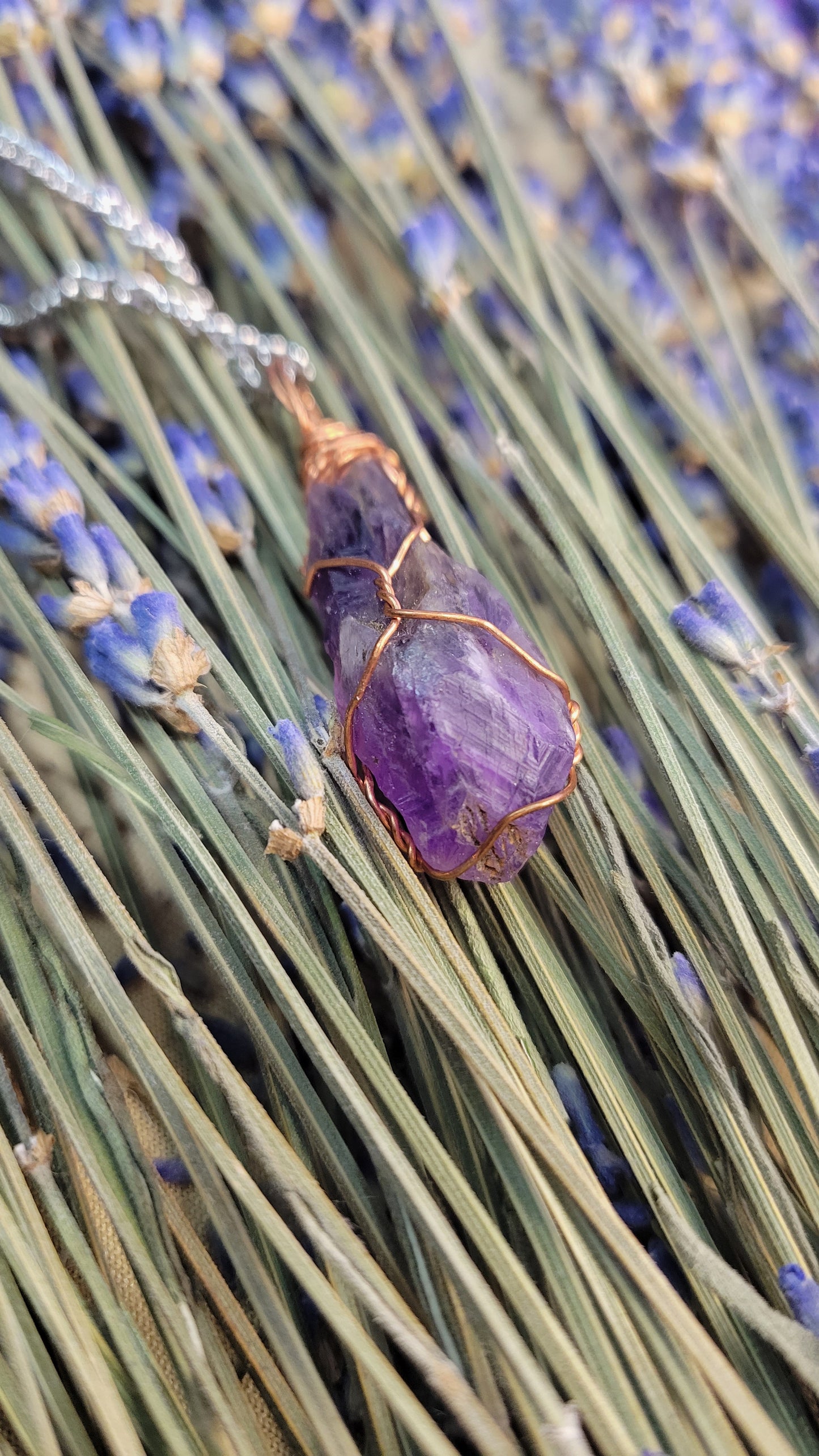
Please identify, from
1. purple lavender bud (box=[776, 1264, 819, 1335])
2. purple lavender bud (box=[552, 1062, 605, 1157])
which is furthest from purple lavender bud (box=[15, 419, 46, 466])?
purple lavender bud (box=[776, 1264, 819, 1335])

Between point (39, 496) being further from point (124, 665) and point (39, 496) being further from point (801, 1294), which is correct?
point (801, 1294)

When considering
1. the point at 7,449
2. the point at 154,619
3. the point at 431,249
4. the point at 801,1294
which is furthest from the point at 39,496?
the point at 801,1294

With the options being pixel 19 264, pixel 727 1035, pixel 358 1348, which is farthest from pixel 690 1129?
pixel 19 264

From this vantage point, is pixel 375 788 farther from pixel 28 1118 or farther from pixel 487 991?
pixel 28 1118

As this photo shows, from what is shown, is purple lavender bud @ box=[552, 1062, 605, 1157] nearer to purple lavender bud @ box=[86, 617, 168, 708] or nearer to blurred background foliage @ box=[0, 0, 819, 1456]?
blurred background foliage @ box=[0, 0, 819, 1456]

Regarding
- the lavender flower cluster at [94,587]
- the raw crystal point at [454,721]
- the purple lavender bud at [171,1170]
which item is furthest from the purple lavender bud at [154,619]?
the purple lavender bud at [171,1170]

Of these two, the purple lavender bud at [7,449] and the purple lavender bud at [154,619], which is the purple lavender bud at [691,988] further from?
the purple lavender bud at [7,449]
